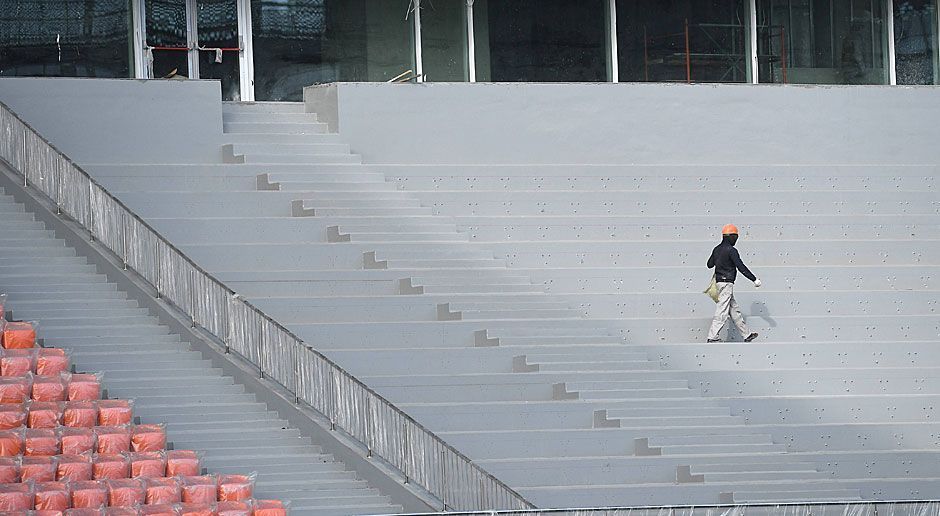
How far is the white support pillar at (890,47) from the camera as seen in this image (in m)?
23.7

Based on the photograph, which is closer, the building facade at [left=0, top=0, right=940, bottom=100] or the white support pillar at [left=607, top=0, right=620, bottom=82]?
the building facade at [left=0, top=0, right=940, bottom=100]

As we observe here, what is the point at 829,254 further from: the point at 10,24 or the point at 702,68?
the point at 10,24

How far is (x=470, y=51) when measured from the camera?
73.7ft

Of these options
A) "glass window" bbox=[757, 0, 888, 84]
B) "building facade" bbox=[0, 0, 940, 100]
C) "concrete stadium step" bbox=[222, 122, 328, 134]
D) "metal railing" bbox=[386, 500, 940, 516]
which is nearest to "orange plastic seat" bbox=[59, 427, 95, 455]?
"metal railing" bbox=[386, 500, 940, 516]

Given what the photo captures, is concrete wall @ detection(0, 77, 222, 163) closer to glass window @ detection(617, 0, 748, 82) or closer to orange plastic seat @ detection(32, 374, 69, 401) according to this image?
orange plastic seat @ detection(32, 374, 69, 401)

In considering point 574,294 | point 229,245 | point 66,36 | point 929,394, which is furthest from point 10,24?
point 929,394

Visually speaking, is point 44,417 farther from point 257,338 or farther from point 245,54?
point 245,54

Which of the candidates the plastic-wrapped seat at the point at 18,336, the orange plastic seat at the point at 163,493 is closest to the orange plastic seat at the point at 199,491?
the orange plastic seat at the point at 163,493

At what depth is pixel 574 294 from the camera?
1719cm

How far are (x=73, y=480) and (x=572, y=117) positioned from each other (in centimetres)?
947

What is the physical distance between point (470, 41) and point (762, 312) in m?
6.96

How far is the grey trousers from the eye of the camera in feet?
53.3

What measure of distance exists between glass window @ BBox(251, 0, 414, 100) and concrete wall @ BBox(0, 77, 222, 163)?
297cm

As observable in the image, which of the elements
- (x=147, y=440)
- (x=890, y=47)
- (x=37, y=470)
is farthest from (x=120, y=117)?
(x=890, y=47)
